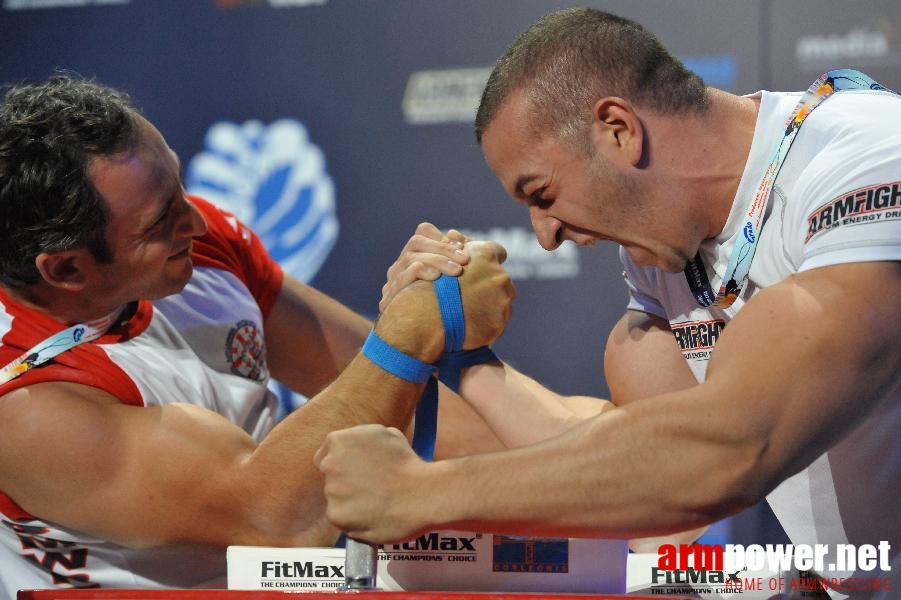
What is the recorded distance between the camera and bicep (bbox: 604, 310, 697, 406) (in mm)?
1460

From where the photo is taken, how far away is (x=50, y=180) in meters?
1.52

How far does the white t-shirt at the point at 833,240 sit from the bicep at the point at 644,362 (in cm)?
6

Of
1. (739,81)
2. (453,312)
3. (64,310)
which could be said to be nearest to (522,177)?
(453,312)

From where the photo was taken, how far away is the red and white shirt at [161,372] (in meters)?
1.52

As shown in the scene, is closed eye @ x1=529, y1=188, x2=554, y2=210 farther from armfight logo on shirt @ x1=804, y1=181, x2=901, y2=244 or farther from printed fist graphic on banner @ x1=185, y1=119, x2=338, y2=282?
printed fist graphic on banner @ x1=185, y1=119, x2=338, y2=282

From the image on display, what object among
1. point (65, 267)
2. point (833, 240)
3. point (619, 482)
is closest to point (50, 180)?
point (65, 267)

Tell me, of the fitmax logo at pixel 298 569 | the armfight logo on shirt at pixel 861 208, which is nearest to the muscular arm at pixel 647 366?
the armfight logo on shirt at pixel 861 208

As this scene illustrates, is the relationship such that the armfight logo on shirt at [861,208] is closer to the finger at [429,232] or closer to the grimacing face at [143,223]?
the finger at [429,232]

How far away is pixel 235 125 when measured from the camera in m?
3.02

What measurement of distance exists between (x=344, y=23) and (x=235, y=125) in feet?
1.50

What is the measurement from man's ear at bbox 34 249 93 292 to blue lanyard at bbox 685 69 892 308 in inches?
38.6

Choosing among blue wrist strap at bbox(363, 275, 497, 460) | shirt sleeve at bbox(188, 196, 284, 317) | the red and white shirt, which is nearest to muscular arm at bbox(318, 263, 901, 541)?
blue wrist strap at bbox(363, 275, 497, 460)

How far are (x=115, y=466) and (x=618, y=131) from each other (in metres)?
0.85

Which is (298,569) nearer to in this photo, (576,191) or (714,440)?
(714,440)
